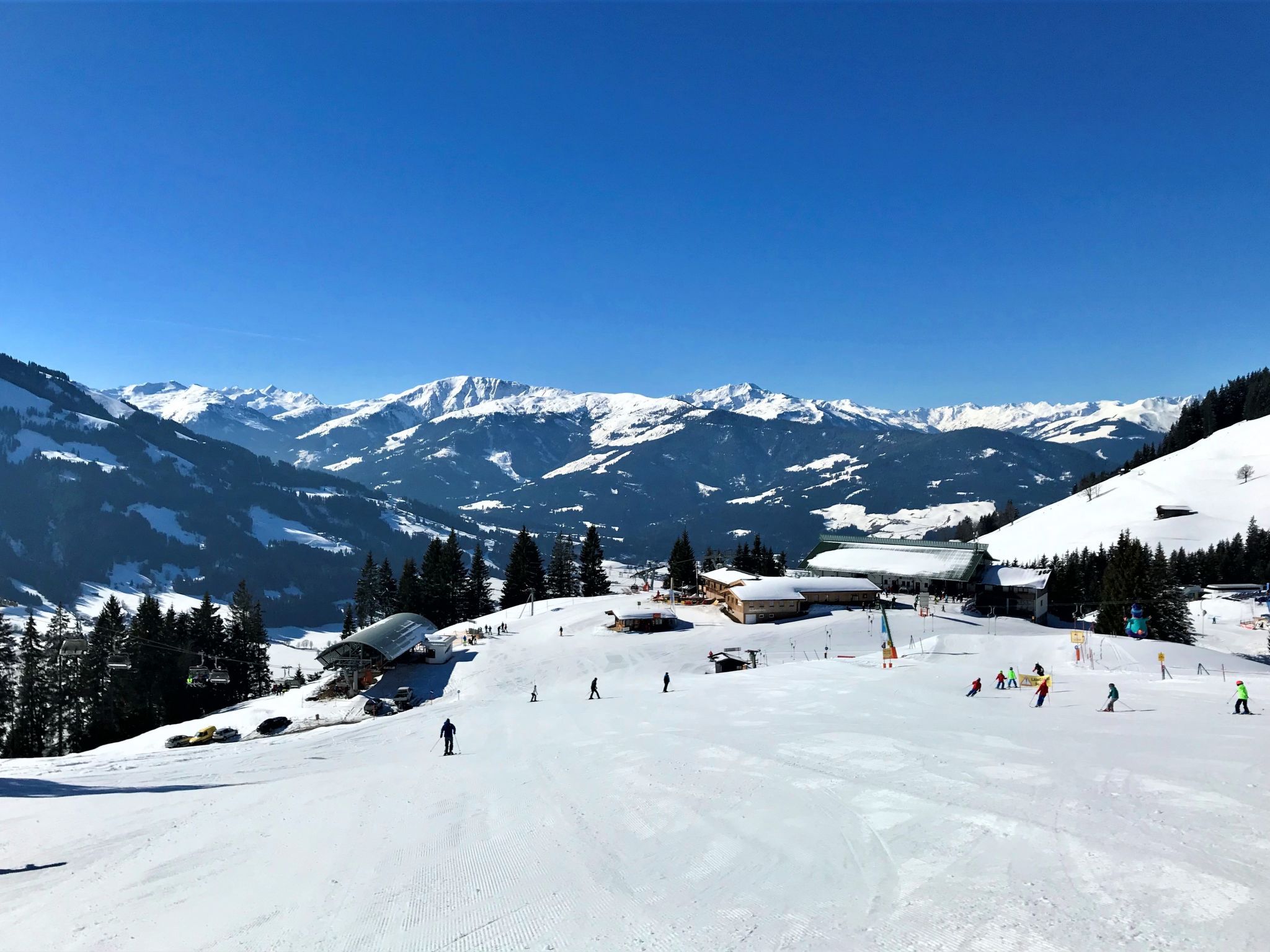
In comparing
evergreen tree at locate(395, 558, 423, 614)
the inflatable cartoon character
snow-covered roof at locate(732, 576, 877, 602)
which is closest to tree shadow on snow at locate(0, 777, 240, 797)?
snow-covered roof at locate(732, 576, 877, 602)

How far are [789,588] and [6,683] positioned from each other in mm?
66362

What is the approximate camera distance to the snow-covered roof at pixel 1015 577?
71438 mm

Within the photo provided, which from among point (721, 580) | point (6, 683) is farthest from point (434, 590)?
point (6, 683)

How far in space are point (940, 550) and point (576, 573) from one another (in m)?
50.8

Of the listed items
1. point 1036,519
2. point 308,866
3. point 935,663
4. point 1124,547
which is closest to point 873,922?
point 308,866

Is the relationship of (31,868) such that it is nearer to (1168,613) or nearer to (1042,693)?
(1042,693)

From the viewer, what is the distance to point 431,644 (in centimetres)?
5741

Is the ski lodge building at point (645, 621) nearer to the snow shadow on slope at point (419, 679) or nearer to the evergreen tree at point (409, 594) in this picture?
the snow shadow on slope at point (419, 679)

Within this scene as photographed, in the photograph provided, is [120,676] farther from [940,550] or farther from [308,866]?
[940,550]

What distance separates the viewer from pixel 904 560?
7869 cm

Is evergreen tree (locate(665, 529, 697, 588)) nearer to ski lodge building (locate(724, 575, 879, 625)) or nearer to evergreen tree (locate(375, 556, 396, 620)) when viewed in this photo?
ski lodge building (locate(724, 575, 879, 625))

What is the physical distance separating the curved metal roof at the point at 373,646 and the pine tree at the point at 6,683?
22187 millimetres

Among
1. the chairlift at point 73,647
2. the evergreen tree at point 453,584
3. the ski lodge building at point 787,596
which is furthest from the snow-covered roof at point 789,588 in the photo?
the chairlift at point 73,647

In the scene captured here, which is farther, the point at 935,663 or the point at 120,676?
the point at 120,676
